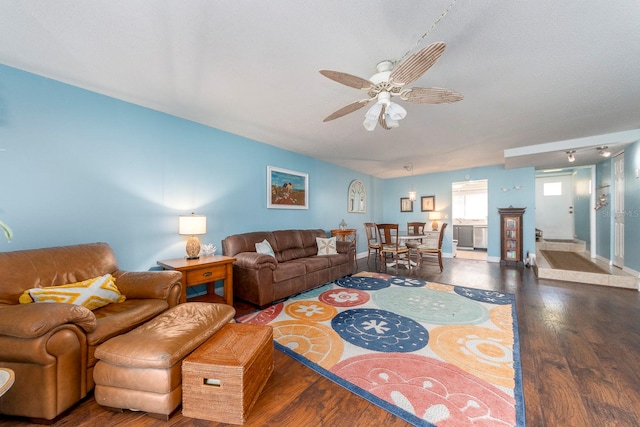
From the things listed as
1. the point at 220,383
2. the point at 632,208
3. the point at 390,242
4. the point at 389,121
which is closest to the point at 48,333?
the point at 220,383

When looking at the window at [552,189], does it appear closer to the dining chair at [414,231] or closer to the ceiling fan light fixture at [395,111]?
the dining chair at [414,231]

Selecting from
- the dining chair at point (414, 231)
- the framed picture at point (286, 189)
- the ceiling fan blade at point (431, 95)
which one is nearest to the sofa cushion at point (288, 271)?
the framed picture at point (286, 189)

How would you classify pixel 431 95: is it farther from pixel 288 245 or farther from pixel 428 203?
pixel 428 203

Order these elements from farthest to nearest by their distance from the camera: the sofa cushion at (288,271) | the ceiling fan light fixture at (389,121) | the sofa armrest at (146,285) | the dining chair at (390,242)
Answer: the dining chair at (390,242), the sofa cushion at (288,271), the ceiling fan light fixture at (389,121), the sofa armrest at (146,285)

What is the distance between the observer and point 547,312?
283 centimetres

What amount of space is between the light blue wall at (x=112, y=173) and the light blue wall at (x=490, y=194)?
5.29 metres

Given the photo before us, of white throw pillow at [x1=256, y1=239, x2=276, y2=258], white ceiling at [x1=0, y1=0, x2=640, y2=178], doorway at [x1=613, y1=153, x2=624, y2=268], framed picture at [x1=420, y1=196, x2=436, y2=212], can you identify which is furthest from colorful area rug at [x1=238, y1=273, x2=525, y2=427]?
framed picture at [x1=420, y1=196, x2=436, y2=212]

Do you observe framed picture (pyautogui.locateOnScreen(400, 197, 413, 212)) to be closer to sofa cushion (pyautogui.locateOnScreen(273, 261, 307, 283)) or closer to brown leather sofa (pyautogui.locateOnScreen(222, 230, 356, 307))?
brown leather sofa (pyautogui.locateOnScreen(222, 230, 356, 307))

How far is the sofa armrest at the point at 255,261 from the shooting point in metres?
2.99

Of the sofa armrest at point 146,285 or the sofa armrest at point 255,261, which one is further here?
the sofa armrest at point 255,261

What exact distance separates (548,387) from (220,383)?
2.13m

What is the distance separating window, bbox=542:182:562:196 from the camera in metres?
7.34

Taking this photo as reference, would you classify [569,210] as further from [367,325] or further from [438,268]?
[367,325]

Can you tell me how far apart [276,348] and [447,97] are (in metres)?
2.58
